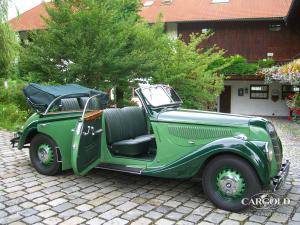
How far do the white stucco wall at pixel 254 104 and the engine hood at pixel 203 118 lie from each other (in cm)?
2243

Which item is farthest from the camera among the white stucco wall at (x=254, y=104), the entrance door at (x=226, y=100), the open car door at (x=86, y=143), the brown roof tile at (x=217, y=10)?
the entrance door at (x=226, y=100)

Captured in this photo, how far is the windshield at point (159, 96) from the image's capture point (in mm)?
5974

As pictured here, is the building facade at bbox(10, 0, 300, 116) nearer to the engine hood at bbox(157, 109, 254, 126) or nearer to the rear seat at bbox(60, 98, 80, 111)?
the rear seat at bbox(60, 98, 80, 111)

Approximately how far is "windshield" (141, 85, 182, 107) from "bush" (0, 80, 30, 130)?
6.84 meters

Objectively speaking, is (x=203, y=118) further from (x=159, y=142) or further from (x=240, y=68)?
(x=240, y=68)

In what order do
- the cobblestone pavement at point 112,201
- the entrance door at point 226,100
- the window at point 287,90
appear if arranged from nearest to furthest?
the cobblestone pavement at point 112,201 → the window at point 287,90 → the entrance door at point 226,100

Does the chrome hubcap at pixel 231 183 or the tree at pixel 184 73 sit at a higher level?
the tree at pixel 184 73

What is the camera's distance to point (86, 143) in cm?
555

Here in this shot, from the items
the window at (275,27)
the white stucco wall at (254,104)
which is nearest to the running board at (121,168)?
the white stucco wall at (254,104)

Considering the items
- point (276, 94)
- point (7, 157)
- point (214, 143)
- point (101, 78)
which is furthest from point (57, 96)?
point (276, 94)

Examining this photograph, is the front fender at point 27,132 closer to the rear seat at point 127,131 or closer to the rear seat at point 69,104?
the rear seat at point 69,104

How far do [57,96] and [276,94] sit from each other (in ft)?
75.2

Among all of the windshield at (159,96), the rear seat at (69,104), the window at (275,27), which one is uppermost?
the window at (275,27)

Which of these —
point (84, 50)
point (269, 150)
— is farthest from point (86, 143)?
point (84, 50)
